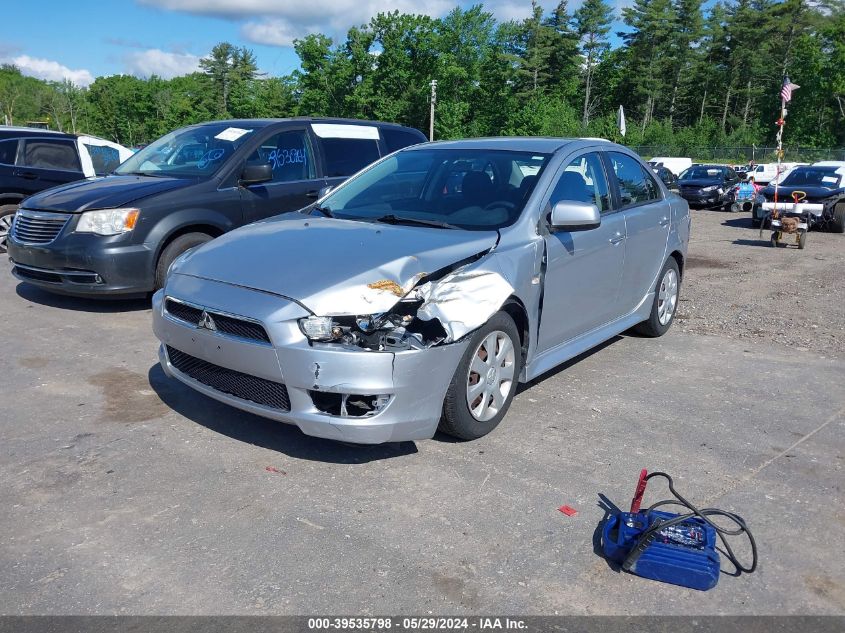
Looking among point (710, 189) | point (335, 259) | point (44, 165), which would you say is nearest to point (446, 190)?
point (335, 259)

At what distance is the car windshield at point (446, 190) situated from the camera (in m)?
4.68

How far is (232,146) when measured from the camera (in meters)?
7.38

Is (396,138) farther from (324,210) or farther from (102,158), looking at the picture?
(102,158)

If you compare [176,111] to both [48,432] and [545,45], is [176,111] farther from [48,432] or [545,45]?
[48,432]

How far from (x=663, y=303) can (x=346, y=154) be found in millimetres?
3789

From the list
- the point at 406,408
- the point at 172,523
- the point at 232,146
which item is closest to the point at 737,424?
the point at 406,408

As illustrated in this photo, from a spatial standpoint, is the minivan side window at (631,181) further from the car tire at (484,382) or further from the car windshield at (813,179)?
the car windshield at (813,179)

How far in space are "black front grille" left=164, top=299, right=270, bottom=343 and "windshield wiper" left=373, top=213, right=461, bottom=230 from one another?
1331 mm

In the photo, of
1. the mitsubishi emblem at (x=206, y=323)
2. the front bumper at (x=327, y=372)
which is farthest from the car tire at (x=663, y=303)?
the mitsubishi emblem at (x=206, y=323)

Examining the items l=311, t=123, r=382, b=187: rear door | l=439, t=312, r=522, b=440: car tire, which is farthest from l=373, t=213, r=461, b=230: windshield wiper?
l=311, t=123, r=382, b=187: rear door

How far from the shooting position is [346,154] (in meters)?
8.22

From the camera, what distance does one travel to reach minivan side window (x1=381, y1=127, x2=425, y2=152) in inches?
343

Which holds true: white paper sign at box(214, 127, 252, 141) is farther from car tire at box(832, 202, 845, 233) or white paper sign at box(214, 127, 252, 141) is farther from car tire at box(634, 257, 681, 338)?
car tire at box(832, 202, 845, 233)

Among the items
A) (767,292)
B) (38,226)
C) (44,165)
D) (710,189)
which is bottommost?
(767,292)
